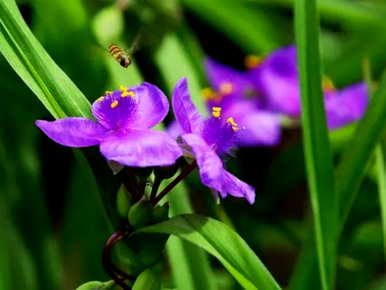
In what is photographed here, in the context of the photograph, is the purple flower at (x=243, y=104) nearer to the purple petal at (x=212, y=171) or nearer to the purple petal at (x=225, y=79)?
the purple petal at (x=225, y=79)

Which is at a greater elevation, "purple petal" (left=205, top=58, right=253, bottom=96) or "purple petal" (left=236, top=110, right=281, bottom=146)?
"purple petal" (left=205, top=58, right=253, bottom=96)

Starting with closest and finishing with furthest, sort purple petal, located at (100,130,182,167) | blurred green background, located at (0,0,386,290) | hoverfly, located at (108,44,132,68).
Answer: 1. purple petal, located at (100,130,182,167)
2. hoverfly, located at (108,44,132,68)
3. blurred green background, located at (0,0,386,290)

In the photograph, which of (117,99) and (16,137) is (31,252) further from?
(117,99)

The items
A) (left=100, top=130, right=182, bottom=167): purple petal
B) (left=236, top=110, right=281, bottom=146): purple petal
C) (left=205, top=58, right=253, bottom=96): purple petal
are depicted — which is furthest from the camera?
(left=205, top=58, right=253, bottom=96): purple petal

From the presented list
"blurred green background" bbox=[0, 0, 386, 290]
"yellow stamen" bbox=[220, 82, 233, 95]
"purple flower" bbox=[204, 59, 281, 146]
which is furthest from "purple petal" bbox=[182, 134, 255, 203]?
"yellow stamen" bbox=[220, 82, 233, 95]

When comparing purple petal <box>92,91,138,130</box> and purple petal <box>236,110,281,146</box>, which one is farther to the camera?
purple petal <box>236,110,281,146</box>

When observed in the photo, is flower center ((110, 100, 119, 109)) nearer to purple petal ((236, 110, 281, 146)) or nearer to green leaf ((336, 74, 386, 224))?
green leaf ((336, 74, 386, 224))

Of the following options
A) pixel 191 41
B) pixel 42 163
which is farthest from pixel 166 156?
pixel 42 163
